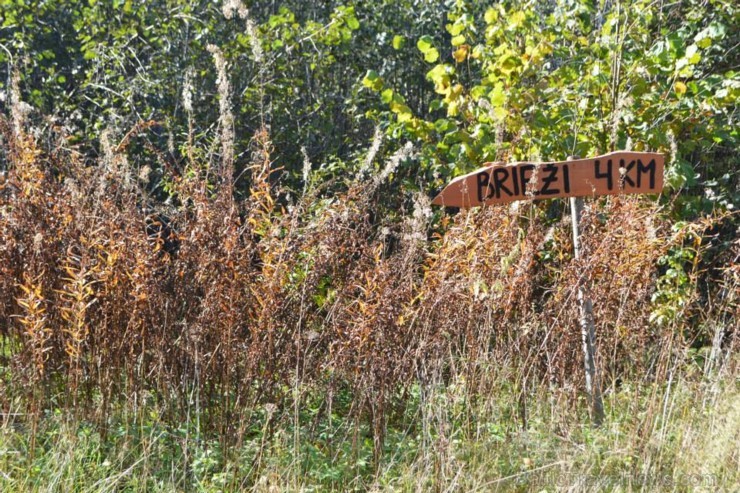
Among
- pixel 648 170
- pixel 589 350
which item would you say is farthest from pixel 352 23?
pixel 589 350

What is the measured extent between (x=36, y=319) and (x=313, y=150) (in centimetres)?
441

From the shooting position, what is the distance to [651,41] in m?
5.94

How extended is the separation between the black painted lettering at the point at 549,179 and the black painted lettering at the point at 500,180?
0.50ft

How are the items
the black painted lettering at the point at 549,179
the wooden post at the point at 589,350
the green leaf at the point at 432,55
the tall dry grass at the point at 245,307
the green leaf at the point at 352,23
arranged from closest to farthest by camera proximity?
1. the tall dry grass at the point at 245,307
2. the wooden post at the point at 589,350
3. the black painted lettering at the point at 549,179
4. the green leaf at the point at 432,55
5. the green leaf at the point at 352,23

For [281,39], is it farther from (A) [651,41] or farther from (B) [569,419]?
(B) [569,419]

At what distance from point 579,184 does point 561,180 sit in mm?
79

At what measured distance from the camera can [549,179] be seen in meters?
3.80

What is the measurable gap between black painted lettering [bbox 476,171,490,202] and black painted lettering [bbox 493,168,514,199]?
4cm

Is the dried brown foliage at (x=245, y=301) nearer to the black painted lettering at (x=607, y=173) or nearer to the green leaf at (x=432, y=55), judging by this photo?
the black painted lettering at (x=607, y=173)

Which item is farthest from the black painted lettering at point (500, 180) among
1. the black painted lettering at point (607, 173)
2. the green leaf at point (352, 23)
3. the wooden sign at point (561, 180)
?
the green leaf at point (352, 23)

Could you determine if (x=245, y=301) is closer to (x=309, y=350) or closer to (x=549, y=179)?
(x=309, y=350)

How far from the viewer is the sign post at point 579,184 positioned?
3.70 metres

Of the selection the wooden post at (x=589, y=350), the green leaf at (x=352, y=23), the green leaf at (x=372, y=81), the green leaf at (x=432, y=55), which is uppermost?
the green leaf at (x=352, y=23)

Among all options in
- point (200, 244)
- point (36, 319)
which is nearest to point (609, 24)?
point (200, 244)
